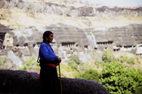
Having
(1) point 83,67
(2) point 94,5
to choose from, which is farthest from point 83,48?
(2) point 94,5

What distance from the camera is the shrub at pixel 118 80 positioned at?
38.0 ft

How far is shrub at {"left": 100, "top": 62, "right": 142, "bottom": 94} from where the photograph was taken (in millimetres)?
11586

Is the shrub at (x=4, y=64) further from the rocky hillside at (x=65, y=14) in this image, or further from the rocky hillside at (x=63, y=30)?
the rocky hillside at (x=65, y=14)

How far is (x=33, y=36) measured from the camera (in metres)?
21.3

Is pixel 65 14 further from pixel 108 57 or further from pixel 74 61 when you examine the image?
pixel 74 61

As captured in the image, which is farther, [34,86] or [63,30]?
[63,30]

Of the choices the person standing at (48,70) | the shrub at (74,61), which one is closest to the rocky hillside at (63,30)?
the shrub at (74,61)

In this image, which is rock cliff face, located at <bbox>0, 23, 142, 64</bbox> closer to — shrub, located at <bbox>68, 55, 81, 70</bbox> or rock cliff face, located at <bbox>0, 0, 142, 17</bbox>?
shrub, located at <bbox>68, 55, 81, 70</bbox>

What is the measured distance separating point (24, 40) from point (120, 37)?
1653 centimetres

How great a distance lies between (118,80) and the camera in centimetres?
1170

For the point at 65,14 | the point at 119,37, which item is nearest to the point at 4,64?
the point at 119,37

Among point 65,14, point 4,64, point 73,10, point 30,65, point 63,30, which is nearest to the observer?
point 4,64

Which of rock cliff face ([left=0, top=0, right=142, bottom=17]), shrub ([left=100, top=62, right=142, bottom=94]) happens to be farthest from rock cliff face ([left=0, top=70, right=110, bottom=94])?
rock cliff face ([left=0, top=0, right=142, bottom=17])

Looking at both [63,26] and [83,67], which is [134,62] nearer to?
[83,67]
